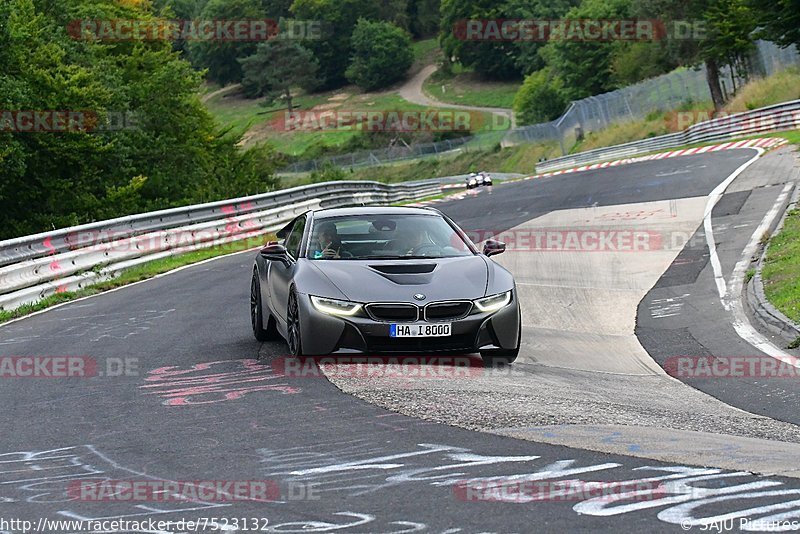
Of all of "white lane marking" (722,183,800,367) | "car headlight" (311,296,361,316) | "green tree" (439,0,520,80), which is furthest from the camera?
"green tree" (439,0,520,80)

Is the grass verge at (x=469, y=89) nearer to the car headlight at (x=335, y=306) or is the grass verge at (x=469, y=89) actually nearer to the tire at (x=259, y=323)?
the tire at (x=259, y=323)

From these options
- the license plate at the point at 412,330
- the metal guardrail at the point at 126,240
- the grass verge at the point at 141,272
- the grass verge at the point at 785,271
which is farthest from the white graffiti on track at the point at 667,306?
the metal guardrail at the point at 126,240

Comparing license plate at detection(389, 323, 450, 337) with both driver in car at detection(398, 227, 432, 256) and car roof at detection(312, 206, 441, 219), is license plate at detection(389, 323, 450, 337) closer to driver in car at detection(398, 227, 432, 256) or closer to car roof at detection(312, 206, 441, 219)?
driver in car at detection(398, 227, 432, 256)

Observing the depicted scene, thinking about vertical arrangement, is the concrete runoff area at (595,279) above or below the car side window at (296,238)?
below

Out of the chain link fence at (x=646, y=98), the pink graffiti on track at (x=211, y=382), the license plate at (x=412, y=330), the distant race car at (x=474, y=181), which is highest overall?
the chain link fence at (x=646, y=98)

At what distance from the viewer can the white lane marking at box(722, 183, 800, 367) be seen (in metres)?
11.7

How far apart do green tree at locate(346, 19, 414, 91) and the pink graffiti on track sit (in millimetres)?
159471

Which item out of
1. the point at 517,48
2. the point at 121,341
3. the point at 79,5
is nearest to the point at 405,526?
the point at 121,341

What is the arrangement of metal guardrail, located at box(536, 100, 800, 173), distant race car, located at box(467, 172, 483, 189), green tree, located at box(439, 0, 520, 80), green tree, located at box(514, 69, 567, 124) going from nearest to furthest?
metal guardrail, located at box(536, 100, 800, 173) < distant race car, located at box(467, 172, 483, 189) < green tree, located at box(514, 69, 567, 124) < green tree, located at box(439, 0, 520, 80)

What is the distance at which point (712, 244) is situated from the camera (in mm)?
20250

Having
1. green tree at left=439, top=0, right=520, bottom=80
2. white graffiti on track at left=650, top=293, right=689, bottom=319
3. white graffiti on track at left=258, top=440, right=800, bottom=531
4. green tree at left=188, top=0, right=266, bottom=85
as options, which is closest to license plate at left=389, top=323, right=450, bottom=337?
white graffiti on track at left=258, top=440, right=800, bottom=531

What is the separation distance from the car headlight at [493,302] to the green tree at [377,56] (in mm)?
159585

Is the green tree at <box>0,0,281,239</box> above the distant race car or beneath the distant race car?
above

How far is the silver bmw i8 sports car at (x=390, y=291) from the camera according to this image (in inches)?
399
